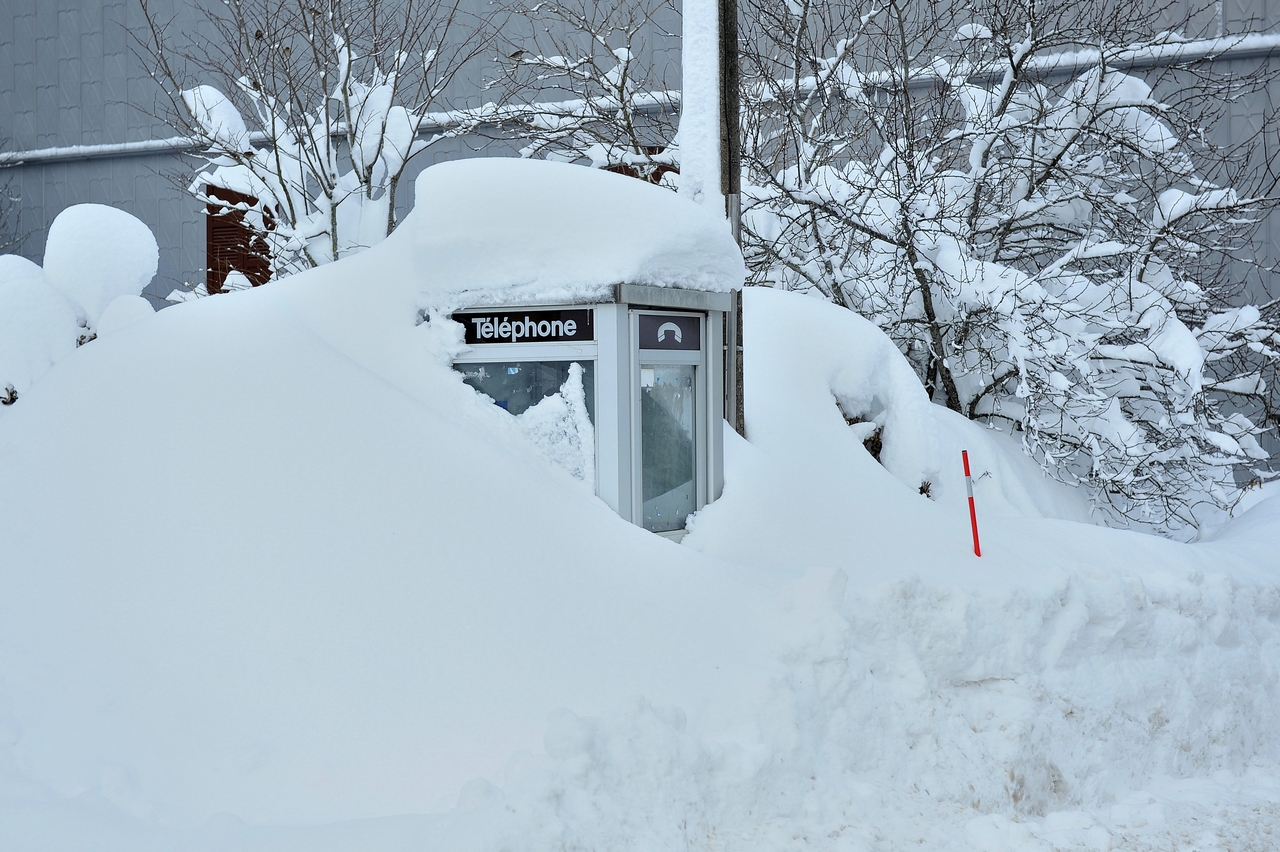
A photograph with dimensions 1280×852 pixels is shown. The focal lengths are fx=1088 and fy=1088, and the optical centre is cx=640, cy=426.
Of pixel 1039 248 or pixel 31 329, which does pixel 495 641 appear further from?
pixel 1039 248

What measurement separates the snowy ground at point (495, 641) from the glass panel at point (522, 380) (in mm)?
93

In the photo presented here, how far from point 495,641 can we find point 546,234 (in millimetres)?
2150

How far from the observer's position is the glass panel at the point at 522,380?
5348 mm

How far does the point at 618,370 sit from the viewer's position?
525 centimetres

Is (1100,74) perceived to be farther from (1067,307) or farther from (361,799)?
(361,799)

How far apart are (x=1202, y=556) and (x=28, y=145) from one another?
18.7 meters

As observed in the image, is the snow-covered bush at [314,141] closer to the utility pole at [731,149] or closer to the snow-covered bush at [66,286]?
the snow-covered bush at [66,286]

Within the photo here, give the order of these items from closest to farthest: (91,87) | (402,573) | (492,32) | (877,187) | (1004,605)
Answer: (402,573)
(1004,605)
(877,187)
(492,32)
(91,87)

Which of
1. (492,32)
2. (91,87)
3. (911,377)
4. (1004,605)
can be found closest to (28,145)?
(91,87)

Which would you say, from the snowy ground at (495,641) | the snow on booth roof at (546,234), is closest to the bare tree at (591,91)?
the snow on booth roof at (546,234)

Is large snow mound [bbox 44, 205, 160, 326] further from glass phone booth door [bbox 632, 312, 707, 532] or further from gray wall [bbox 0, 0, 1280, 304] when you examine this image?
gray wall [bbox 0, 0, 1280, 304]

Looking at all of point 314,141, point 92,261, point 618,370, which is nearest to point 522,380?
point 618,370

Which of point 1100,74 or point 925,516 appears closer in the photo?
point 925,516

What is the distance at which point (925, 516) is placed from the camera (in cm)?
660
